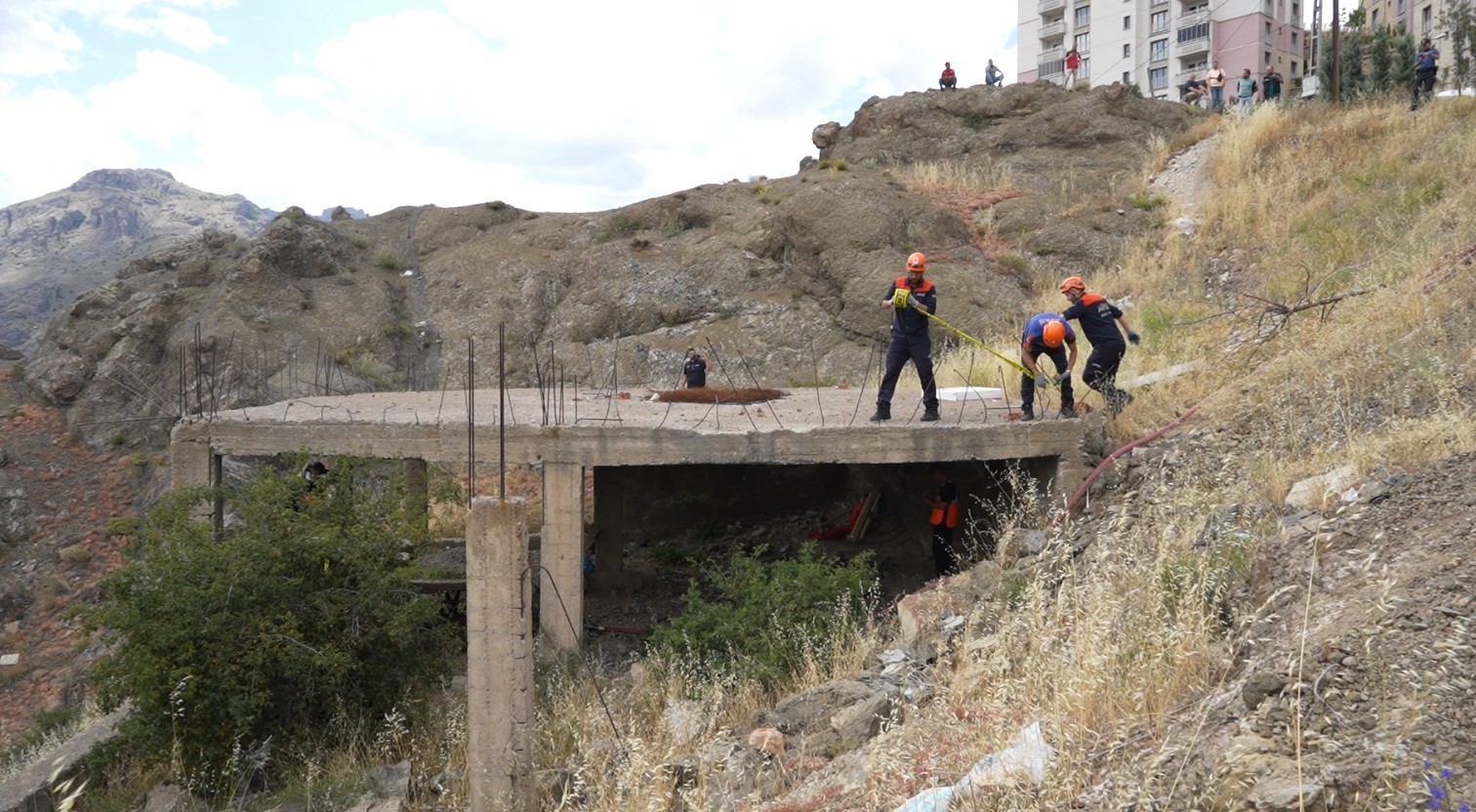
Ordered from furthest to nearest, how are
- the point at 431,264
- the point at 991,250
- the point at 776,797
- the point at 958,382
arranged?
the point at 431,264, the point at 991,250, the point at 958,382, the point at 776,797

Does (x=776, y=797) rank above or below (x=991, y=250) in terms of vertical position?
below

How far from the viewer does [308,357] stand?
74.8ft

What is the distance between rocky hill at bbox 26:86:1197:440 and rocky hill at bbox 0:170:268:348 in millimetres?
20478

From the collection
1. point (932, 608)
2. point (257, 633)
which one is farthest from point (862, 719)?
point (257, 633)

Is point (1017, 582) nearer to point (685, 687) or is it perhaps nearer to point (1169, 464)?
point (1169, 464)

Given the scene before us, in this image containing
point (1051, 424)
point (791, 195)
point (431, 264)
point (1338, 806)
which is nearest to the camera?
point (1338, 806)

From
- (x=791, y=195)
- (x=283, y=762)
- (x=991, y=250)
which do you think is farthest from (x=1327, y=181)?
(x=283, y=762)

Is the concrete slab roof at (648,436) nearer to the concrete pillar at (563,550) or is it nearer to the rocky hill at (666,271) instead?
the concrete pillar at (563,550)

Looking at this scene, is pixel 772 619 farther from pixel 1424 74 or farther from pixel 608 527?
pixel 1424 74

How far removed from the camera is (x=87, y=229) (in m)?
73.2

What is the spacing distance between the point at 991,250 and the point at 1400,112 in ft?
25.5

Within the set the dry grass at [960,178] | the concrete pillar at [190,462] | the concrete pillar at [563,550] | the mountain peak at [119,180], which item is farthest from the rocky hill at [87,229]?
the concrete pillar at [563,550]

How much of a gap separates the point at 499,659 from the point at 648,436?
3.13 m

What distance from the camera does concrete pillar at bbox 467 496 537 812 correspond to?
6.18 metres
